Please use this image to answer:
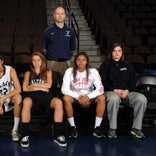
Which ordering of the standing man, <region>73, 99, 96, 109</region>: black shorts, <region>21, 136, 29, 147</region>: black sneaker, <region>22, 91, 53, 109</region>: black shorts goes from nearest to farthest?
1. <region>21, 136, 29, 147</region>: black sneaker
2. <region>22, 91, 53, 109</region>: black shorts
3. <region>73, 99, 96, 109</region>: black shorts
4. the standing man

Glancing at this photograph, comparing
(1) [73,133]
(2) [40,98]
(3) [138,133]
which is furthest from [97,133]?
(2) [40,98]

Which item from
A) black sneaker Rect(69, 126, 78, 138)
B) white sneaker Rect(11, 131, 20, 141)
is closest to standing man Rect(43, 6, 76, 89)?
black sneaker Rect(69, 126, 78, 138)

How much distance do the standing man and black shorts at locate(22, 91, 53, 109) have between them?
62 cm

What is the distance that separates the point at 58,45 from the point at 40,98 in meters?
0.89

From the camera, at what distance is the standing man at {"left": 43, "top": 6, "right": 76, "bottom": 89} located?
4980 millimetres

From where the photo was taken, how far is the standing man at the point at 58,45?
498cm

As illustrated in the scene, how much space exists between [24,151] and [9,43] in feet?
11.5

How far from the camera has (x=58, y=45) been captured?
16.4ft

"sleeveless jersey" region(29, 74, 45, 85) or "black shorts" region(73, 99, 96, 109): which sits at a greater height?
"sleeveless jersey" region(29, 74, 45, 85)

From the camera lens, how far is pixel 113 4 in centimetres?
1052

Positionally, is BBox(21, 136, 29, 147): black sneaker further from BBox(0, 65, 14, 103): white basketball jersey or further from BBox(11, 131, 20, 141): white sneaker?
BBox(0, 65, 14, 103): white basketball jersey

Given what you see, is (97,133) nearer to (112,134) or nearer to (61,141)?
(112,134)

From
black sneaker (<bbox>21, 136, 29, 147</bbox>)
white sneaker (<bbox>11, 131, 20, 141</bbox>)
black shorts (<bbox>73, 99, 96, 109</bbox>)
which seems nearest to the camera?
black sneaker (<bbox>21, 136, 29, 147</bbox>)

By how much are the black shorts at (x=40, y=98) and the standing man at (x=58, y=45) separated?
24.3 inches
